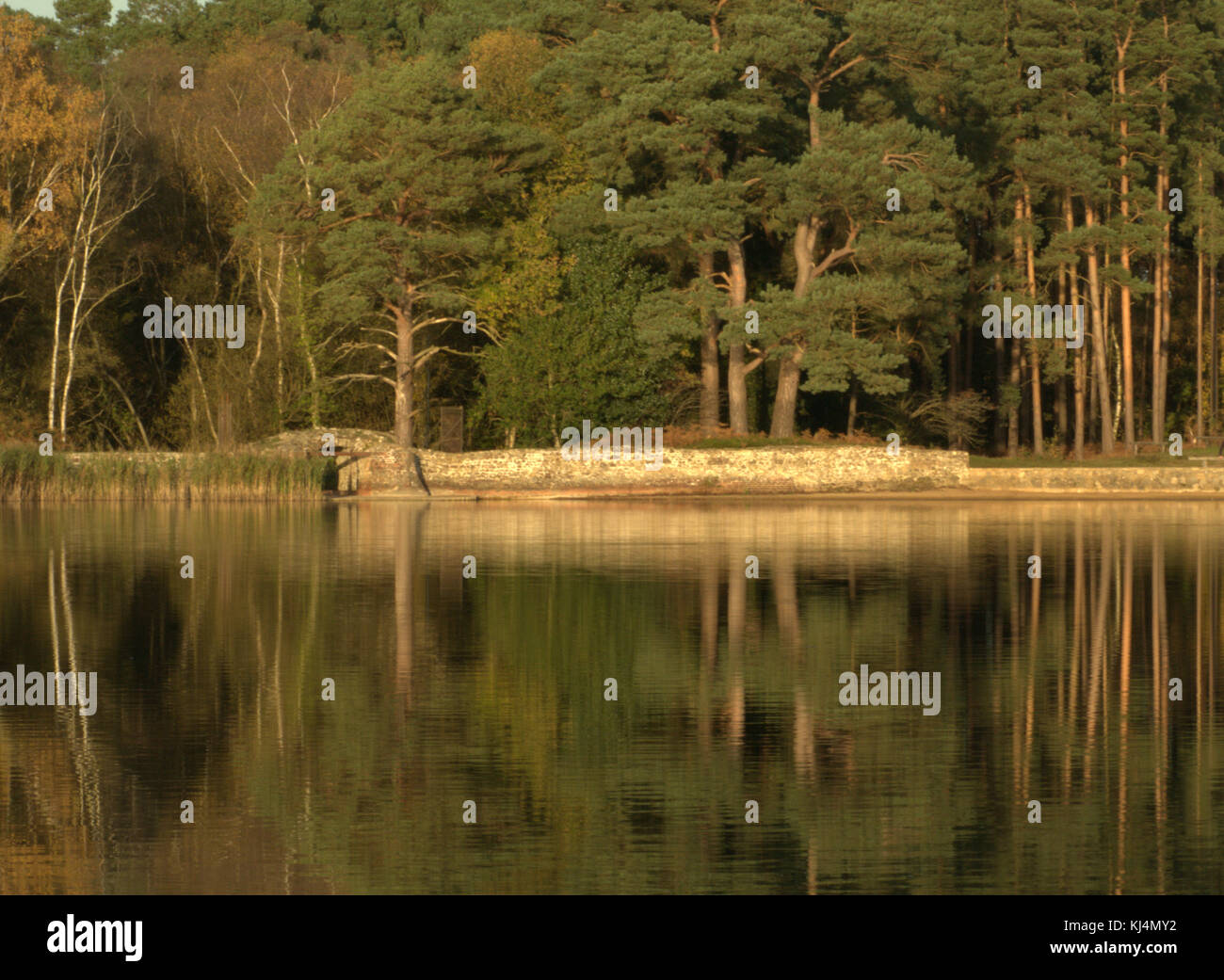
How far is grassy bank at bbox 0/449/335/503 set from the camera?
46.1 m

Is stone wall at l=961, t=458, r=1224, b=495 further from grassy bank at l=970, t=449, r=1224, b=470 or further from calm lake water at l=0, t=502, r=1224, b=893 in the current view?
calm lake water at l=0, t=502, r=1224, b=893

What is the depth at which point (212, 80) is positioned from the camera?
6756cm

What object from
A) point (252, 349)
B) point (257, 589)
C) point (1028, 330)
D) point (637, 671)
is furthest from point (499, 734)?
point (1028, 330)

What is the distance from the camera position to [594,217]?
56.0m

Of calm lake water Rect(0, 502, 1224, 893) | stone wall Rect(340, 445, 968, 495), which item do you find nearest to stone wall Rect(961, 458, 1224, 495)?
stone wall Rect(340, 445, 968, 495)

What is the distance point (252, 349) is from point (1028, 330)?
27.7 m


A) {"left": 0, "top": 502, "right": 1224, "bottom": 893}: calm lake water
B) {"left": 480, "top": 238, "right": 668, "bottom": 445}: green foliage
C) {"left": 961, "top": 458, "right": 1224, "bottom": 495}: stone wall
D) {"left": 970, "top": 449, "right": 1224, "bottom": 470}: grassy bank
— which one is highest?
{"left": 480, "top": 238, "right": 668, "bottom": 445}: green foliage

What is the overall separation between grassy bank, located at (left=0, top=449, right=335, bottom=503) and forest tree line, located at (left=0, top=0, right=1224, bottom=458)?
6.99 meters

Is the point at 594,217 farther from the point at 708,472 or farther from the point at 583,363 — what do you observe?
the point at 708,472

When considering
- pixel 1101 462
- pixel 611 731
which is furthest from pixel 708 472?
pixel 611 731

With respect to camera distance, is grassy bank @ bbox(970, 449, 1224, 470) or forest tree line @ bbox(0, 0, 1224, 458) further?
grassy bank @ bbox(970, 449, 1224, 470)

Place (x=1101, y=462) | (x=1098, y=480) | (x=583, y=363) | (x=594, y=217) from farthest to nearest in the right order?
(x=1101, y=462), (x=594, y=217), (x=583, y=363), (x=1098, y=480)

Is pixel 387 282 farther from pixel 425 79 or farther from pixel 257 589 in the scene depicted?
pixel 257 589

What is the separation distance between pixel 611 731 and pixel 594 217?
1741 inches
